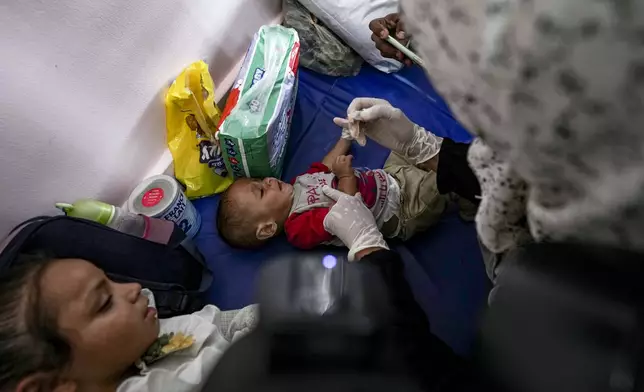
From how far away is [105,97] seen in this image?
141 cm

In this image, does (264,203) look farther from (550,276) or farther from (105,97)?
(550,276)

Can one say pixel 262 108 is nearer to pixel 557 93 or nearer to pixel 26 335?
pixel 26 335

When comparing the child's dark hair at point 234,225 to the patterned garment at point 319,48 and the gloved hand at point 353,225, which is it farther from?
the patterned garment at point 319,48

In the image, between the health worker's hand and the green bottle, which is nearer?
the green bottle

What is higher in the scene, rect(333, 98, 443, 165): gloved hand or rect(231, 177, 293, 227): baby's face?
rect(333, 98, 443, 165): gloved hand

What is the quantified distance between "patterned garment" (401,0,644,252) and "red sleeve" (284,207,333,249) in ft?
2.97

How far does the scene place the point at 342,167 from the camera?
147cm

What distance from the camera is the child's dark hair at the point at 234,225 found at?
1.48m

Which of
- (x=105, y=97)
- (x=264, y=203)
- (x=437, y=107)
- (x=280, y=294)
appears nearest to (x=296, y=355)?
(x=280, y=294)

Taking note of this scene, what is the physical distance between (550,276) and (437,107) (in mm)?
1185

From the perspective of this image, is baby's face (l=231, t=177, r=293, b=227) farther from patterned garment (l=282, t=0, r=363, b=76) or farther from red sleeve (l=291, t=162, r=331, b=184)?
patterned garment (l=282, t=0, r=363, b=76)

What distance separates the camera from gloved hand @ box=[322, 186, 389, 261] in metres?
1.23

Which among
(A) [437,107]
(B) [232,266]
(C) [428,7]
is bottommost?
(B) [232,266]

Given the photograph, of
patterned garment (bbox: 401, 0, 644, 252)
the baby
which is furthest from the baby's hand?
patterned garment (bbox: 401, 0, 644, 252)
